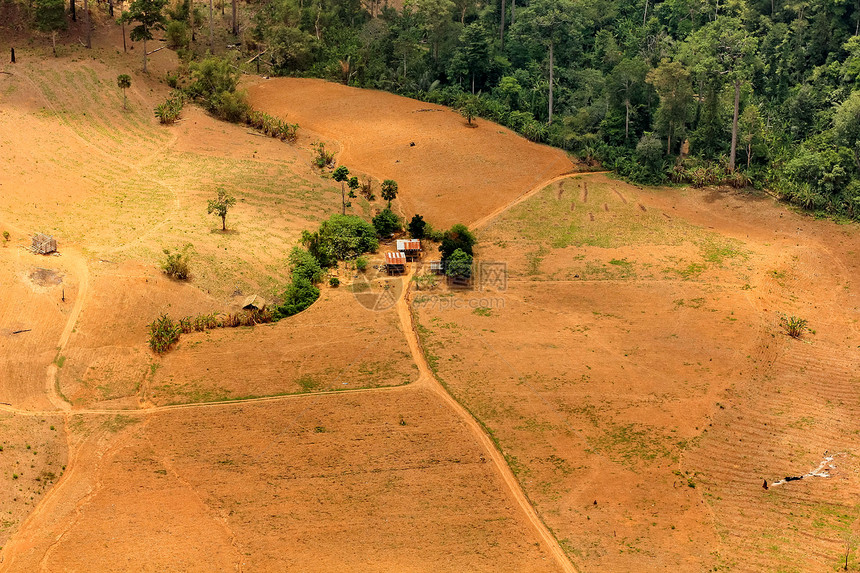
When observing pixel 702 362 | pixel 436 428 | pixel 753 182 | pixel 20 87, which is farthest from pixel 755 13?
pixel 20 87

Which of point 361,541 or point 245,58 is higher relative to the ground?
point 245,58

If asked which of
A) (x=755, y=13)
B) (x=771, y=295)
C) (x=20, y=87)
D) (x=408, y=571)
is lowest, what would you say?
(x=408, y=571)

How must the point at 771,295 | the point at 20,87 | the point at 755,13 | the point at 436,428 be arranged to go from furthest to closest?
the point at 755,13 < the point at 20,87 < the point at 771,295 < the point at 436,428

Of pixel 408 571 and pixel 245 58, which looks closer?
pixel 408 571

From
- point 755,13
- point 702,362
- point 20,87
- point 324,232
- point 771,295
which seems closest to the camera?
point 702,362

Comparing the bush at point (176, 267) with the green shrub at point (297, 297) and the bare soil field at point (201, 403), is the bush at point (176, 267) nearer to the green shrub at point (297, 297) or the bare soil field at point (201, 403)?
the bare soil field at point (201, 403)

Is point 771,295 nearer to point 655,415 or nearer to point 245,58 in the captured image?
point 655,415
